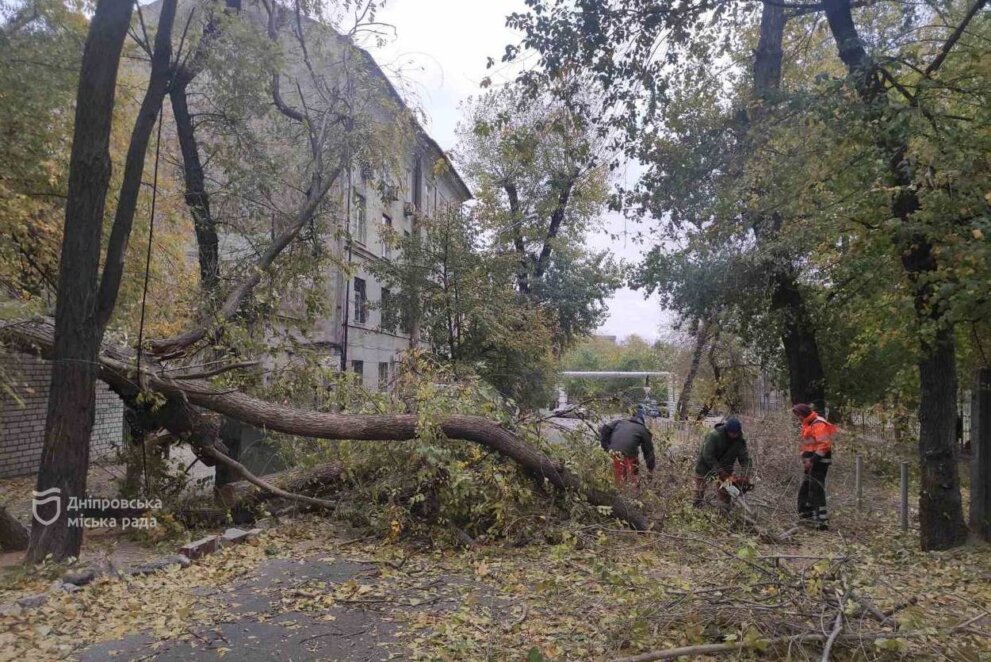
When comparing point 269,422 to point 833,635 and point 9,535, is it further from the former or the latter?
point 833,635

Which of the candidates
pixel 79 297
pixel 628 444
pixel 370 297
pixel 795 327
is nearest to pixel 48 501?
pixel 79 297

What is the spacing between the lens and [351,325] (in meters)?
21.4

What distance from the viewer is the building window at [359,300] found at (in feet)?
72.5

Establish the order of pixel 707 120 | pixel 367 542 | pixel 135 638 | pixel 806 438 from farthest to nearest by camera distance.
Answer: pixel 707 120 < pixel 806 438 < pixel 367 542 < pixel 135 638

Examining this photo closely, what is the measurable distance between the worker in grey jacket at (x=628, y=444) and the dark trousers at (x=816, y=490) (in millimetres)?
1689

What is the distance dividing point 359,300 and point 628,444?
1564cm

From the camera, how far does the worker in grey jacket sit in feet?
24.7

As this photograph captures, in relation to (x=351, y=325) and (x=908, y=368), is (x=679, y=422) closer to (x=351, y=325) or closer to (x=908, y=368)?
(x=908, y=368)

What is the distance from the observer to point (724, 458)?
8.20 metres

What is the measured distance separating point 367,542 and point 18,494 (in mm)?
6707

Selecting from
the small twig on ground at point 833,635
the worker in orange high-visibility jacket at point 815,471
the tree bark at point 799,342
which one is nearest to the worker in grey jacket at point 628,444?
the worker in orange high-visibility jacket at point 815,471

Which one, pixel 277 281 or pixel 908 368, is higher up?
pixel 277 281

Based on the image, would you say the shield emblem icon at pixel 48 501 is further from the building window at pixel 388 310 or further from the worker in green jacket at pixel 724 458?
the building window at pixel 388 310

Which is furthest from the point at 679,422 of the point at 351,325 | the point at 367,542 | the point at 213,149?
the point at 351,325
